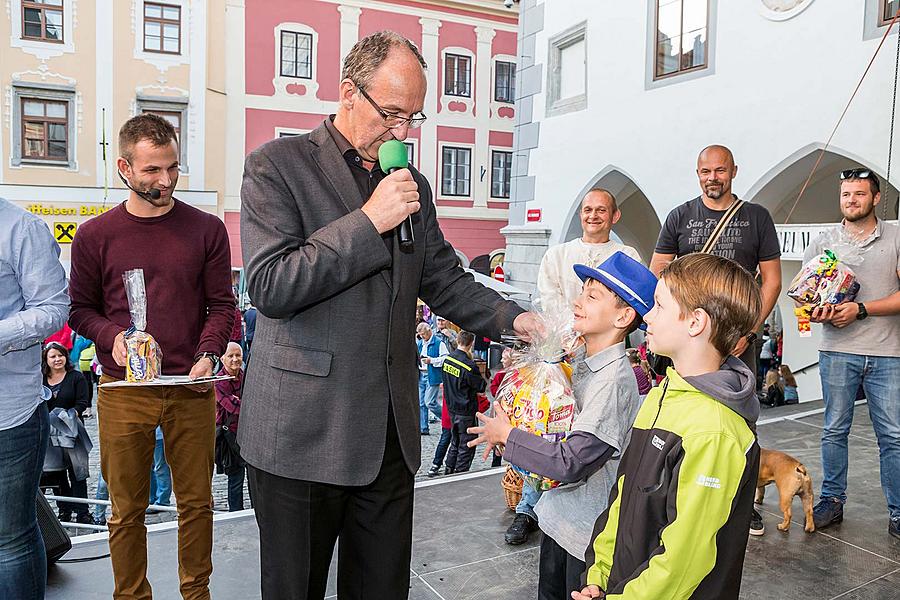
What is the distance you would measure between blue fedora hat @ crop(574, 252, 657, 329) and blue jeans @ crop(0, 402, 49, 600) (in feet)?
5.51

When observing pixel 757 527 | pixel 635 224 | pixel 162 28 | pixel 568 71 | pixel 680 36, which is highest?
pixel 162 28

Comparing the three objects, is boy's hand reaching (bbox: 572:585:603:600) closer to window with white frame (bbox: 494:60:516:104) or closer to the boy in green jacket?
the boy in green jacket

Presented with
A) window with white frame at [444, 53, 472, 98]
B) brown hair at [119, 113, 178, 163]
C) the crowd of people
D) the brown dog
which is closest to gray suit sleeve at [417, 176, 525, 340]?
the crowd of people

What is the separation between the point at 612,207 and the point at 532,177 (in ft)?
25.6

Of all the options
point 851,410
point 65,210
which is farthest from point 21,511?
point 65,210

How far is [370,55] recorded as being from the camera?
67.0 inches

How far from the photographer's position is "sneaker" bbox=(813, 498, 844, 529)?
12.0 feet

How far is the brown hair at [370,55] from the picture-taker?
1.69 meters

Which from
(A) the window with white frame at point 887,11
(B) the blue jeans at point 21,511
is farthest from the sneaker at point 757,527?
(A) the window with white frame at point 887,11

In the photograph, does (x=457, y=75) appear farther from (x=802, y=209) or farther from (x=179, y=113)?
(x=802, y=209)

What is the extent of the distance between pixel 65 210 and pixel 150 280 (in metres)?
16.1

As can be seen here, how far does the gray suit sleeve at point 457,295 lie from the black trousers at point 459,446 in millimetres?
4351

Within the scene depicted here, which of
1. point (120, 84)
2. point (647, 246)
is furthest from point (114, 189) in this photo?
point (647, 246)

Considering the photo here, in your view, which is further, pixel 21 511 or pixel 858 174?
pixel 858 174
